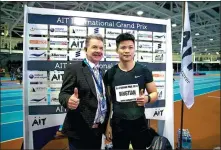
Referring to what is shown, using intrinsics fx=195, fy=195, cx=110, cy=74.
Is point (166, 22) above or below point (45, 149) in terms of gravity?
above

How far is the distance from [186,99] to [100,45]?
164 cm

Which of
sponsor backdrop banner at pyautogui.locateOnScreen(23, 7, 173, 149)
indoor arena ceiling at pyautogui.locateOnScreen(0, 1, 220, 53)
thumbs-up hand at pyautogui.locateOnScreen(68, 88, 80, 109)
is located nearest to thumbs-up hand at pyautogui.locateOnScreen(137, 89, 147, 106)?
thumbs-up hand at pyautogui.locateOnScreen(68, 88, 80, 109)

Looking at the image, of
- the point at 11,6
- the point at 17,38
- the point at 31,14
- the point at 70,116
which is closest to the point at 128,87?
the point at 70,116

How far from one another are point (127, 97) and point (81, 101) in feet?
1.37

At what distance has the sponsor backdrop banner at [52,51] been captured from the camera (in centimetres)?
240

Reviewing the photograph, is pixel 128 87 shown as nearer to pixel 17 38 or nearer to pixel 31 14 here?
pixel 31 14

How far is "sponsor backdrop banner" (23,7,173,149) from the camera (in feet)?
7.86

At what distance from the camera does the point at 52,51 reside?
2.49 meters

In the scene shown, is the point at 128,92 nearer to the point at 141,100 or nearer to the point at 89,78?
the point at 141,100

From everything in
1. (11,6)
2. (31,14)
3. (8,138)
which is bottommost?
(8,138)

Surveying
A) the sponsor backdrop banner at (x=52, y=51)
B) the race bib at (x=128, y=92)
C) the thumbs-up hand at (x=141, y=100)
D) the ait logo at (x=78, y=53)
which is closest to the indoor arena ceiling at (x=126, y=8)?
the sponsor backdrop banner at (x=52, y=51)

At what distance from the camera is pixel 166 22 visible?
2.92 m

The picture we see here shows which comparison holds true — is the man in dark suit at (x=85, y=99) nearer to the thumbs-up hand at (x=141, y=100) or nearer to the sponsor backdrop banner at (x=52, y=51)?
the thumbs-up hand at (x=141, y=100)

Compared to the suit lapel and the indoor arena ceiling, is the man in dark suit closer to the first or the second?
the suit lapel
